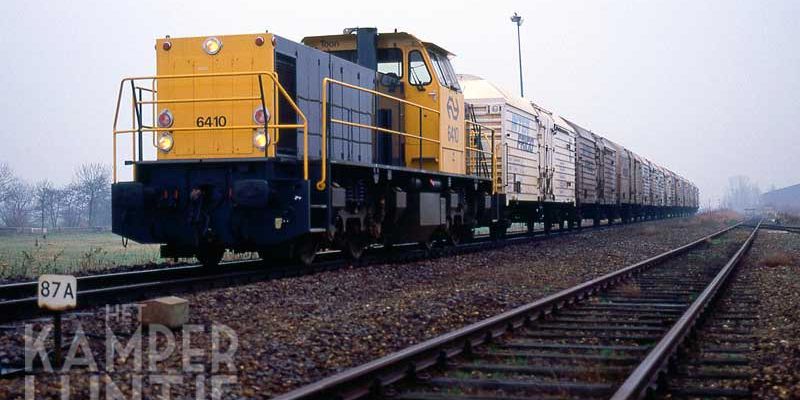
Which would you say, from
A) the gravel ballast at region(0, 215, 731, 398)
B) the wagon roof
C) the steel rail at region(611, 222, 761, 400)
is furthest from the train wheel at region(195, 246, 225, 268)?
the wagon roof

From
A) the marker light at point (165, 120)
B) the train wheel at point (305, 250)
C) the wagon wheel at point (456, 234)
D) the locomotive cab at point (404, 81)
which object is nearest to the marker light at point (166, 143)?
the marker light at point (165, 120)

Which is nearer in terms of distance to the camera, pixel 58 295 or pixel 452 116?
pixel 58 295

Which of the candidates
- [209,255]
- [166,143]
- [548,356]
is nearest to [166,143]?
[166,143]

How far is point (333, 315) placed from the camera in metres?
7.71

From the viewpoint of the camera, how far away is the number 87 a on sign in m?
5.39

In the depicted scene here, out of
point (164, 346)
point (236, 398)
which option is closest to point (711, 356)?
point (236, 398)

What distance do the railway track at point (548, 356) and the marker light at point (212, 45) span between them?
5.63 meters

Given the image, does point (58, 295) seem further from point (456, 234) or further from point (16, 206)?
point (16, 206)

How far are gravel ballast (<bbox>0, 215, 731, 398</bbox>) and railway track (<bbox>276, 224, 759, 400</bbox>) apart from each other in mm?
539

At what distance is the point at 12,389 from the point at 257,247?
625cm

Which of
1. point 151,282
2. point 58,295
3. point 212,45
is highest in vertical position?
point 212,45

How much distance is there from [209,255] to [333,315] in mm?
4345

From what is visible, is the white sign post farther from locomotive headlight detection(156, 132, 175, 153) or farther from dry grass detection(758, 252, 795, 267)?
dry grass detection(758, 252, 795, 267)

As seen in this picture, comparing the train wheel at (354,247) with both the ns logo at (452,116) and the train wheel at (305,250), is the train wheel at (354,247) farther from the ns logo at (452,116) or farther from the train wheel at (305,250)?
the ns logo at (452,116)
